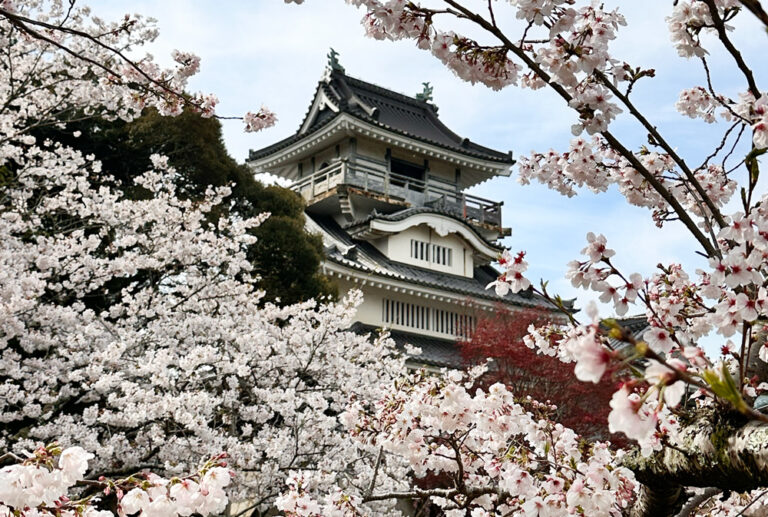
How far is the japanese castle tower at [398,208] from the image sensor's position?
59.6 feet

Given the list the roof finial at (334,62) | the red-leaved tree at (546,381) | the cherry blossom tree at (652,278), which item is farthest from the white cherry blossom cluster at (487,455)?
the roof finial at (334,62)

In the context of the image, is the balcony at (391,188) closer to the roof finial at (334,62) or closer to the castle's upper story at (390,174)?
the castle's upper story at (390,174)

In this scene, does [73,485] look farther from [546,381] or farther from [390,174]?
[390,174]

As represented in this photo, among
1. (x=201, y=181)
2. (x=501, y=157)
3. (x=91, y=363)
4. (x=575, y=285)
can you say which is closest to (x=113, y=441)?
(x=91, y=363)

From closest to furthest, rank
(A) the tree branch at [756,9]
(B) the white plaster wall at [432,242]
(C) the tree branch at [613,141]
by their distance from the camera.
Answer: (A) the tree branch at [756,9] → (C) the tree branch at [613,141] → (B) the white plaster wall at [432,242]

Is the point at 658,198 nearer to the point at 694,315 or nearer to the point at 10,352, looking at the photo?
the point at 694,315

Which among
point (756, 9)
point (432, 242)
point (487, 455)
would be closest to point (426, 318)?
point (432, 242)

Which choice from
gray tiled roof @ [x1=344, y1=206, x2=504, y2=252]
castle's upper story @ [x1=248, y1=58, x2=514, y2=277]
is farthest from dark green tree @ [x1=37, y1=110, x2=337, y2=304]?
castle's upper story @ [x1=248, y1=58, x2=514, y2=277]

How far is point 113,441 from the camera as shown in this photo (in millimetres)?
6867

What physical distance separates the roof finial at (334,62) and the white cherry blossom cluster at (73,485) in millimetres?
23527

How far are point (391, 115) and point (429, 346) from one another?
1005cm

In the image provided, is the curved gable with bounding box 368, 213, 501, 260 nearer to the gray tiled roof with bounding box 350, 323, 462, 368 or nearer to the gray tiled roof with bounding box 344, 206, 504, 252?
the gray tiled roof with bounding box 344, 206, 504, 252

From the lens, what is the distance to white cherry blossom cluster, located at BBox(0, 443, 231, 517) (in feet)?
6.60

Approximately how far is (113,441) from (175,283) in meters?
3.85
